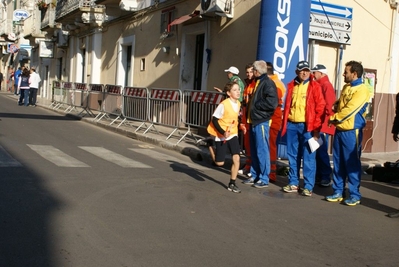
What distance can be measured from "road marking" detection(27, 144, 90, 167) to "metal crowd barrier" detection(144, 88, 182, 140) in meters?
3.57

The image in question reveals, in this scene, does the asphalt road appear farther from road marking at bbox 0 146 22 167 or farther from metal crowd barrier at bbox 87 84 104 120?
metal crowd barrier at bbox 87 84 104 120

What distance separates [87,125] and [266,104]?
10.8 meters

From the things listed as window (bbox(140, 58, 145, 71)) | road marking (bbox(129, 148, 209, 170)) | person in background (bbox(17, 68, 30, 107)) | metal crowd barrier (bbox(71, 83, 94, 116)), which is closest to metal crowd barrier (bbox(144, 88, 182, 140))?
road marking (bbox(129, 148, 209, 170))

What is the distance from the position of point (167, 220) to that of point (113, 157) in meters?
4.83

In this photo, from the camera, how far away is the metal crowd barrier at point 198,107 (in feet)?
40.5

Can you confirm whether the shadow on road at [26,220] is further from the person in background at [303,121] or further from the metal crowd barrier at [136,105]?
the metal crowd barrier at [136,105]

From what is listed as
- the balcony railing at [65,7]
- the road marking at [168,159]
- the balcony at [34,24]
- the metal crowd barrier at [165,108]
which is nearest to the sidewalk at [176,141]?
the metal crowd barrier at [165,108]

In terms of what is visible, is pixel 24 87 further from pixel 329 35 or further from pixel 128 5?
pixel 329 35

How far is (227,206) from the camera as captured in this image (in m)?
7.02

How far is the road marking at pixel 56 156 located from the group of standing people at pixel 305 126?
2.64 m

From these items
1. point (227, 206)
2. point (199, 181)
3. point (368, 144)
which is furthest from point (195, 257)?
point (368, 144)

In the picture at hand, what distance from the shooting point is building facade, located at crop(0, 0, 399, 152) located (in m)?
13.7

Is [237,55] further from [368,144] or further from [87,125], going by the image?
[87,125]

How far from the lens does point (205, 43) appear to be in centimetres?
1616
